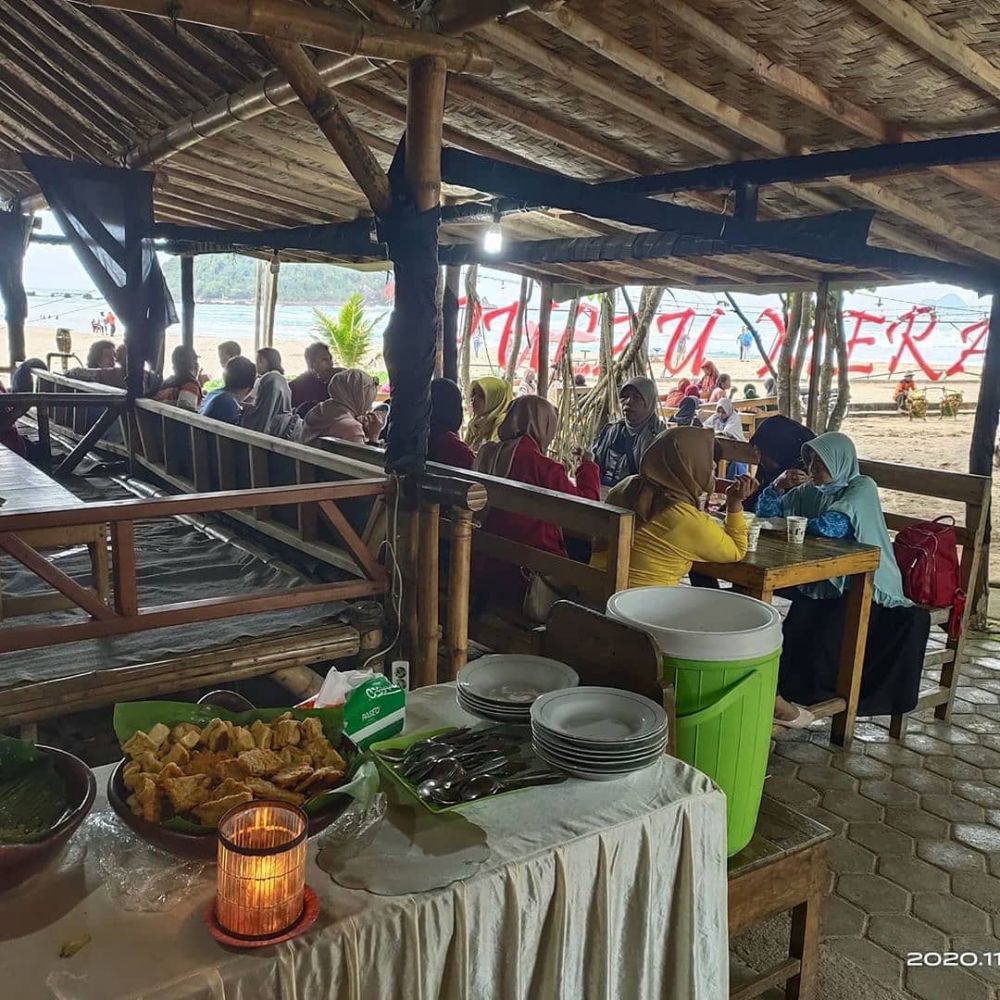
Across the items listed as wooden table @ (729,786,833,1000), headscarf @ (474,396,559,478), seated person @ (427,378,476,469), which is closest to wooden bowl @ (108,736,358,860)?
wooden table @ (729,786,833,1000)

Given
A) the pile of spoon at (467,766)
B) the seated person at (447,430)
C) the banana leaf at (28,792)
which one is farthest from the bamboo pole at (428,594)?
the banana leaf at (28,792)

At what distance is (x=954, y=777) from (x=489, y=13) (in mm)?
3668

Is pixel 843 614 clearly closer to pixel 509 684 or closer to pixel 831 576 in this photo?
pixel 831 576

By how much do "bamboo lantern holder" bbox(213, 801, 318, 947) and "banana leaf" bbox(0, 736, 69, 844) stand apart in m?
0.30

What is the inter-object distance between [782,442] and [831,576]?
135cm

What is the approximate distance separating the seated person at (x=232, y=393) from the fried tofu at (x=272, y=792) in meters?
5.11

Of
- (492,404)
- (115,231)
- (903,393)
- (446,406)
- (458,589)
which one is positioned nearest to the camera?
(458,589)

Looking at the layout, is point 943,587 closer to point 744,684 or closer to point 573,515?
point 573,515

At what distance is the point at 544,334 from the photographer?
9.73 m

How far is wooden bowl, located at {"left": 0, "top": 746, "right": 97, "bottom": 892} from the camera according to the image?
124cm

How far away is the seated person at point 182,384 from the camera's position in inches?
279

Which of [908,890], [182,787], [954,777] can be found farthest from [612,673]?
[954,777]

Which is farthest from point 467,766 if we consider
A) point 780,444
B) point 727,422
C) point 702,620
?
point 727,422

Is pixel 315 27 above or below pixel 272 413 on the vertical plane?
above
